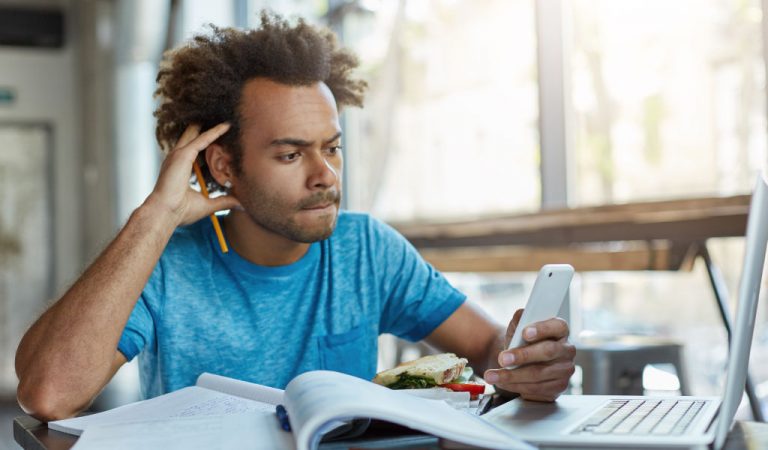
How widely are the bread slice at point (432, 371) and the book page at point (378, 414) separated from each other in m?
0.24

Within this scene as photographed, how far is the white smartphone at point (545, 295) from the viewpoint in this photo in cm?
115

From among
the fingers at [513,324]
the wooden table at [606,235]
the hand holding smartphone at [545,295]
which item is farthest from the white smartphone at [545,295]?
the wooden table at [606,235]

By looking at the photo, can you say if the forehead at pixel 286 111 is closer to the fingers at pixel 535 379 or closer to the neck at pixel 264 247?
the neck at pixel 264 247

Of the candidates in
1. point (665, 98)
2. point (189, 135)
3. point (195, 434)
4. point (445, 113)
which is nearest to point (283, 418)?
point (195, 434)

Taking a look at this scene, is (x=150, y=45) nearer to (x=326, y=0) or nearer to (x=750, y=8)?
(x=326, y=0)

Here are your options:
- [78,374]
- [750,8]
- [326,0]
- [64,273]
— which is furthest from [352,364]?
[64,273]

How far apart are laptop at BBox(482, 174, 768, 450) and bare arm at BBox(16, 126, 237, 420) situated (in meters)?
0.69

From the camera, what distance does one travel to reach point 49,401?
54.2 inches

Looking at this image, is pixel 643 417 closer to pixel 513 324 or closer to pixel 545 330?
pixel 545 330

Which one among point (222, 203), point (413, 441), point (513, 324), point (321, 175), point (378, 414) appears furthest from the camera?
point (222, 203)

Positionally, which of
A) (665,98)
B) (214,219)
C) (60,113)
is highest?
(60,113)

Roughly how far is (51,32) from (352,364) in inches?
257

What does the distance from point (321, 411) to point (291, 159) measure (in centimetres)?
96

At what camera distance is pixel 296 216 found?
5.74 feet
